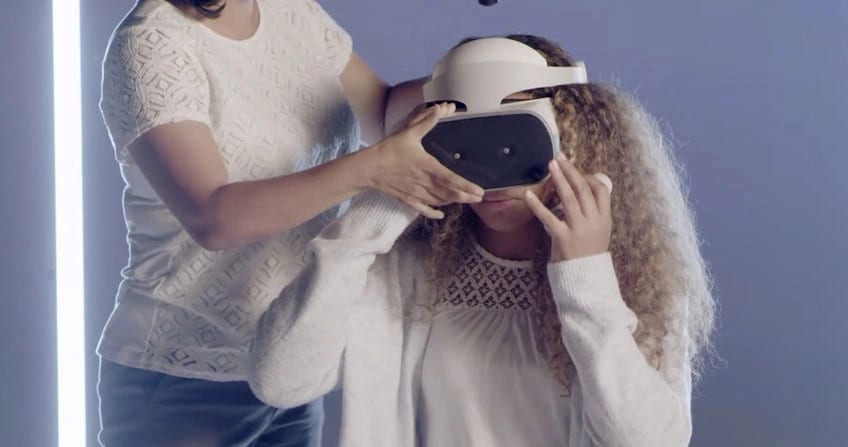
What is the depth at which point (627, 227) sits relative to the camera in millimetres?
Result: 876

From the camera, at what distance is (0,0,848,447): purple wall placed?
1447 mm

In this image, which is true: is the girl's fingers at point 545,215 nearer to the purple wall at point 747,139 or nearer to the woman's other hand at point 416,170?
the woman's other hand at point 416,170

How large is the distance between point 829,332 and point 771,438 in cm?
19

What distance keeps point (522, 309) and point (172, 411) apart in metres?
0.34

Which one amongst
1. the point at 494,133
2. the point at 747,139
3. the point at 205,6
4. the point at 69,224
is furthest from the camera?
the point at 69,224

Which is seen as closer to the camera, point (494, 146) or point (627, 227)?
point (494, 146)

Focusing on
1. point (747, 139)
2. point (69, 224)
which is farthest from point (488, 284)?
point (69, 224)

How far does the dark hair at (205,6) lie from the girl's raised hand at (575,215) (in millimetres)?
340

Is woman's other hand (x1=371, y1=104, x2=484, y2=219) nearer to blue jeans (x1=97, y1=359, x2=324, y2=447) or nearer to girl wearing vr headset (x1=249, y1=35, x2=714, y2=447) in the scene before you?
girl wearing vr headset (x1=249, y1=35, x2=714, y2=447)

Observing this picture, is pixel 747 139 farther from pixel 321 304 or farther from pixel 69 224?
pixel 69 224

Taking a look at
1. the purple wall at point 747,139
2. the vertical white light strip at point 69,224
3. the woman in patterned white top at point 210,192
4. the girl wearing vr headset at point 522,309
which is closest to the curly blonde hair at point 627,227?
the girl wearing vr headset at point 522,309

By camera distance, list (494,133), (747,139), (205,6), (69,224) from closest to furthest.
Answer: (494,133) < (205,6) < (747,139) < (69,224)

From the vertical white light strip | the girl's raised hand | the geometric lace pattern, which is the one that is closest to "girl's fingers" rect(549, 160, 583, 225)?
the girl's raised hand

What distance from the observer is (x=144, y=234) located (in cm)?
94
